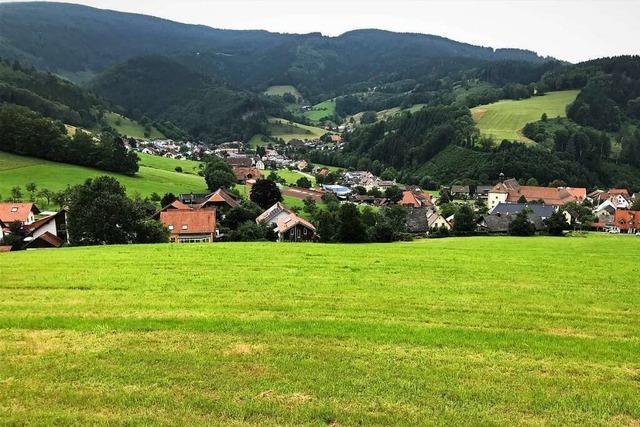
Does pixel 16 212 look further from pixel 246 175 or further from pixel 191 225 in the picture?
pixel 246 175

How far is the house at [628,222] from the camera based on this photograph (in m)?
86.7

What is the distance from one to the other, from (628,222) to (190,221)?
7197cm

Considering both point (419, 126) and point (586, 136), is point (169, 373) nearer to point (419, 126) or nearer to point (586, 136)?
point (586, 136)

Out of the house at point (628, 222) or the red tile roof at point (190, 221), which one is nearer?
the red tile roof at point (190, 221)

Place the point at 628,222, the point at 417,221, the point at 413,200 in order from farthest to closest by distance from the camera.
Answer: the point at 413,200, the point at 628,222, the point at 417,221

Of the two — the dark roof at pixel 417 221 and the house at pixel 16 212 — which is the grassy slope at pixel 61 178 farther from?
the dark roof at pixel 417 221

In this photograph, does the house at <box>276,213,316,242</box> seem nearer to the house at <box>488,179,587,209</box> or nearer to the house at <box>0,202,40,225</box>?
the house at <box>0,202,40,225</box>

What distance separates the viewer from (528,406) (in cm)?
955

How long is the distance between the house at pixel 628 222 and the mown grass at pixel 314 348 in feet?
244

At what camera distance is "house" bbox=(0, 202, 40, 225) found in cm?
6116

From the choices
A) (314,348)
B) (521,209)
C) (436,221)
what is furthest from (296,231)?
(314,348)

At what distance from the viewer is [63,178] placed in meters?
89.3

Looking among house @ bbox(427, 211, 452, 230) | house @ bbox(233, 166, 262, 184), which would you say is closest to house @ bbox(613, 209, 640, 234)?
house @ bbox(427, 211, 452, 230)

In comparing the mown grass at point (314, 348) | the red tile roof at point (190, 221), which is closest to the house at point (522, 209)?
the red tile roof at point (190, 221)
